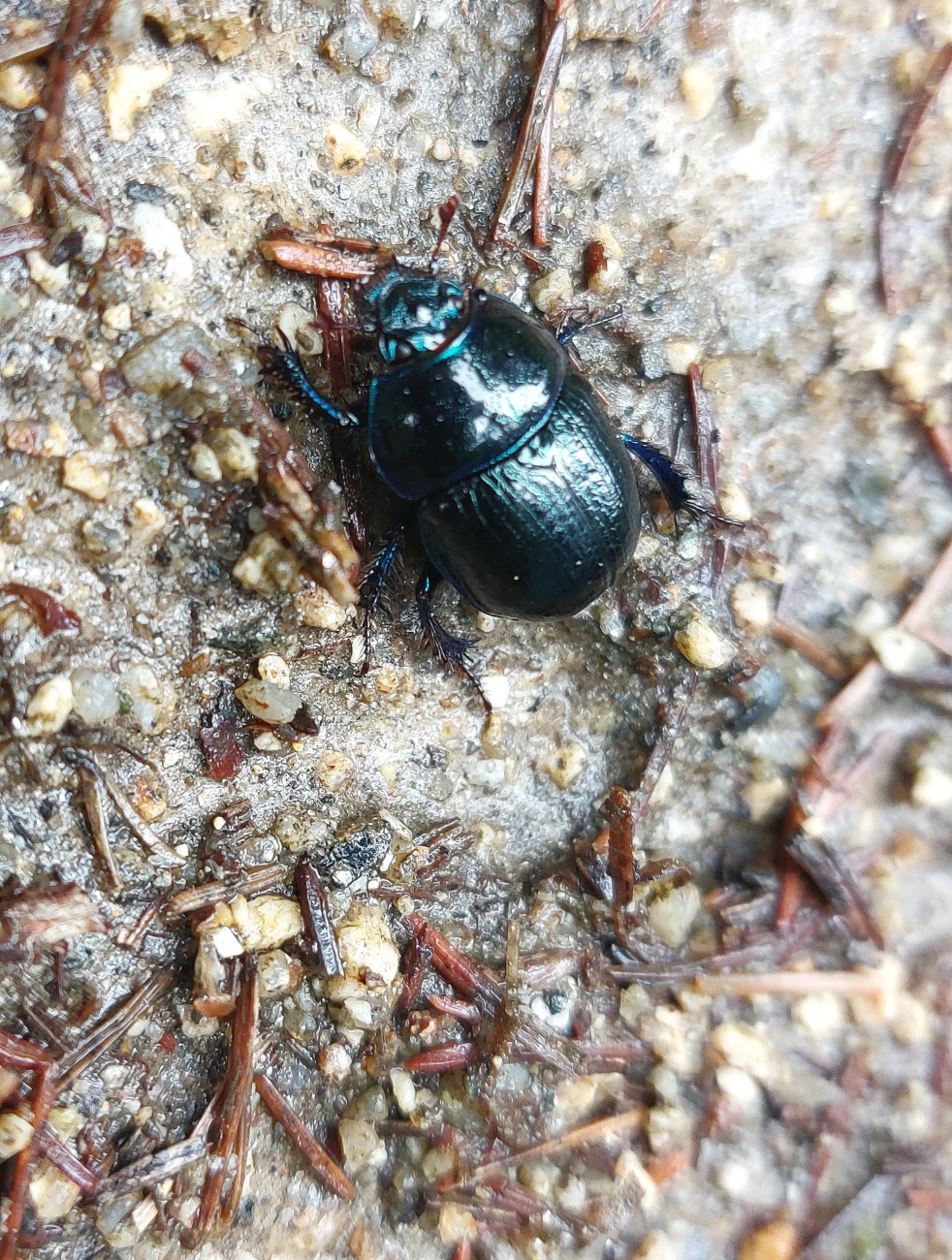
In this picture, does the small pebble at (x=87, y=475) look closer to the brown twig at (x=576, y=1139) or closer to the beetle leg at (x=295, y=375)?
the beetle leg at (x=295, y=375)

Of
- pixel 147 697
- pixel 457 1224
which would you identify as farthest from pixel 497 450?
pixel 457 1224

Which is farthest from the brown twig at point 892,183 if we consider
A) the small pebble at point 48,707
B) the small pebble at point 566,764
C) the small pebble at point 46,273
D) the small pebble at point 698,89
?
the small pebble at point 48,707

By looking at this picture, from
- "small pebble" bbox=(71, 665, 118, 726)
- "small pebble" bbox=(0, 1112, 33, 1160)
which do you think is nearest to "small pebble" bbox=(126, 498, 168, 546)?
"small pebble" bbox=(71, 665, 118, 726)

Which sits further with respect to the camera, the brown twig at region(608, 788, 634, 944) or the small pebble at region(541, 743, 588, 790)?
the small pebble at region(541, 743, 588, 790)

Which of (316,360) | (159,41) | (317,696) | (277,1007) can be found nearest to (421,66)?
(159,41)

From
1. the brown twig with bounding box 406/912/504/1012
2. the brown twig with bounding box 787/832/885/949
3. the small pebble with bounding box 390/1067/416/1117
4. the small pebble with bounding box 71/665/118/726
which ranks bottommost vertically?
the brown twig with bounding box 787/832/885/949

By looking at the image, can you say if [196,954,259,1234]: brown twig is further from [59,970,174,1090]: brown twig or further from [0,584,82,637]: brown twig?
[0,584,82,637]: brown twig

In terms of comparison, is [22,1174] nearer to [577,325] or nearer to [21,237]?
[21,237]
